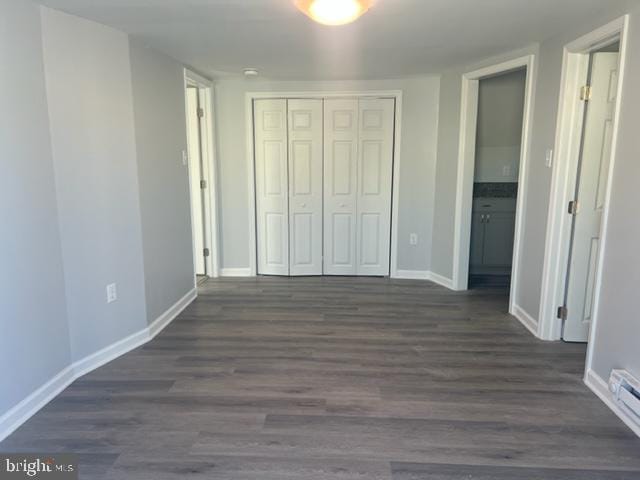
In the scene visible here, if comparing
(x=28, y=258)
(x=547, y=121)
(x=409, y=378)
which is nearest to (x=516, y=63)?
(x=547, y=121)

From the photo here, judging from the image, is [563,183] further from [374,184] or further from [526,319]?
[374,184]

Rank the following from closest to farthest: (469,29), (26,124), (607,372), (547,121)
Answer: (26,124) → (607,372) → (469,29) → (547,121)

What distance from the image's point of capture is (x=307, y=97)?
4723mm

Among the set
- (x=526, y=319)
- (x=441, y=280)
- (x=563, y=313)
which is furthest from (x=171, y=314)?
(x=563, y=313)

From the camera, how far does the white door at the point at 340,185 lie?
4.75m

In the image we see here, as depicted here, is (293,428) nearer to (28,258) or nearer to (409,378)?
(409,378)

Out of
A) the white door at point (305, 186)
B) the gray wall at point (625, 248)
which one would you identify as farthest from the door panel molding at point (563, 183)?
the white door at point (305, 186)

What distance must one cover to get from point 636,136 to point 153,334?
11.3ft

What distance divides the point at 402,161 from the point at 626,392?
314 centimetres

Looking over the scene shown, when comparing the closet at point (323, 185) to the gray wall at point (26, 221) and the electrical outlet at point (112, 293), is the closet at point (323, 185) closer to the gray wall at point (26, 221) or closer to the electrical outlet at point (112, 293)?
the electrical outlet at point (112, 293)

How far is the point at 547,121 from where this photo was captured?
3201 millimetres

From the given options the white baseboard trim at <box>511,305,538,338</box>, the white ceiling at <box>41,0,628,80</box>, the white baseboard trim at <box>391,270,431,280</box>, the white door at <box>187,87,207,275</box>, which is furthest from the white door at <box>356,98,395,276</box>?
the white door at <box>187,87,207,275</box>

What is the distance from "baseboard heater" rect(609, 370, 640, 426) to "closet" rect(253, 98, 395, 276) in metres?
2.90

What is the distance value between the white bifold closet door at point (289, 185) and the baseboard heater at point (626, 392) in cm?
326
